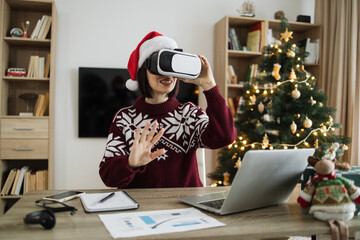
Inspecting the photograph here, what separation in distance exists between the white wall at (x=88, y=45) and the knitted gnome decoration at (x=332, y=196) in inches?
105

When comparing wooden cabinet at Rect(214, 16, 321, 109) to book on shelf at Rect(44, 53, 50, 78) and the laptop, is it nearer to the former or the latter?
book on shelf at Rect(44, 53, 50, 78)

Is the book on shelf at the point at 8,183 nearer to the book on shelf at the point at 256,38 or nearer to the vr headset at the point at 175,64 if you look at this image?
the vr headset at the point at 175,64

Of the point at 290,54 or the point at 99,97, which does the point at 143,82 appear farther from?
the point at 99,97

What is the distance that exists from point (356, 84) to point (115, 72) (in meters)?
2.29

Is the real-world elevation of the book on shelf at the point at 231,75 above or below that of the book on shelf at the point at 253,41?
below

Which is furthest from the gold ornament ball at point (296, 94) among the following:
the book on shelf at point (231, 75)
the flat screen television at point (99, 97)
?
the flat screen television at point (99, 97)

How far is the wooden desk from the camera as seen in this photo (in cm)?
65

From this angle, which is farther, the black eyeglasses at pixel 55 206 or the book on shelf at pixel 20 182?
the book on shelf at pixel 20 182

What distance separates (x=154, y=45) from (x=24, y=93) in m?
2.12

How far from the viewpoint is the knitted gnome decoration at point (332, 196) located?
2.47 feet

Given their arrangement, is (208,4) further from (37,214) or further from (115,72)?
(37,214)

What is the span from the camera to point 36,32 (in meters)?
2.92

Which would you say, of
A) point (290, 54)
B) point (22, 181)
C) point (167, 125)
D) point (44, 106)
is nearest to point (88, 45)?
point (44, 106)

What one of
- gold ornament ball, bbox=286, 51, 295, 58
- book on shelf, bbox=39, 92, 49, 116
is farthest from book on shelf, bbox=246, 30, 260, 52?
book on shelf, bbox=39, 92, 49, 116
